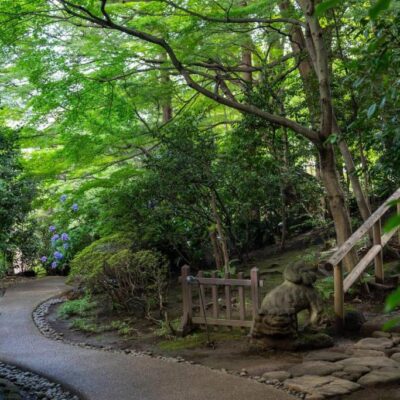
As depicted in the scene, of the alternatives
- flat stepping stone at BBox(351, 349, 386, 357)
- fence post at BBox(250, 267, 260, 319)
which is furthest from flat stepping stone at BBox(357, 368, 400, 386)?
fence post at BBox(250, 267, 260, 319)

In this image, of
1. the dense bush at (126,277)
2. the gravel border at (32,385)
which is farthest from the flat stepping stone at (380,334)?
the gravel border at (32,385)

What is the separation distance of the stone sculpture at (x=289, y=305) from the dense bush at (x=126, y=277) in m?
2.22

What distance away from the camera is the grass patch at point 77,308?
30.4 ft

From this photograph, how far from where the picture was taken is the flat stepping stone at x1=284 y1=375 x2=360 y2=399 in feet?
14.6

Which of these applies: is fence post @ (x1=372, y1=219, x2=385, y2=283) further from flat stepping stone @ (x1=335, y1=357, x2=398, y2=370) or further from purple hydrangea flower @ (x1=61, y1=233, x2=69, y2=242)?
purple hydrangea flower @ (x1=61, y1=233, x2=69, y2=242)

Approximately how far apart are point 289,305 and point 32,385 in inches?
121

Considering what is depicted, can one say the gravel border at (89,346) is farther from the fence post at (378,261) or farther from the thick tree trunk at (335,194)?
the fence post at (378,261)

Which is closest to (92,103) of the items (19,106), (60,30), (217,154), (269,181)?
(60,30)

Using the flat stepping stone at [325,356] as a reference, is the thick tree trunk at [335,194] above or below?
above

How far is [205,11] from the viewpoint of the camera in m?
8.70

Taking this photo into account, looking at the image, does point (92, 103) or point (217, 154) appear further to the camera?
point (217, 154)

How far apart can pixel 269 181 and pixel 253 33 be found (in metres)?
3.19

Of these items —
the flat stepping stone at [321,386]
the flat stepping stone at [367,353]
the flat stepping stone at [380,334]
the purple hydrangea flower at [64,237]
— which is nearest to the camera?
the flat stepping stone at [321,386]

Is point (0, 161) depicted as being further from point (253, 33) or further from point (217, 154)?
point (253, 33)
